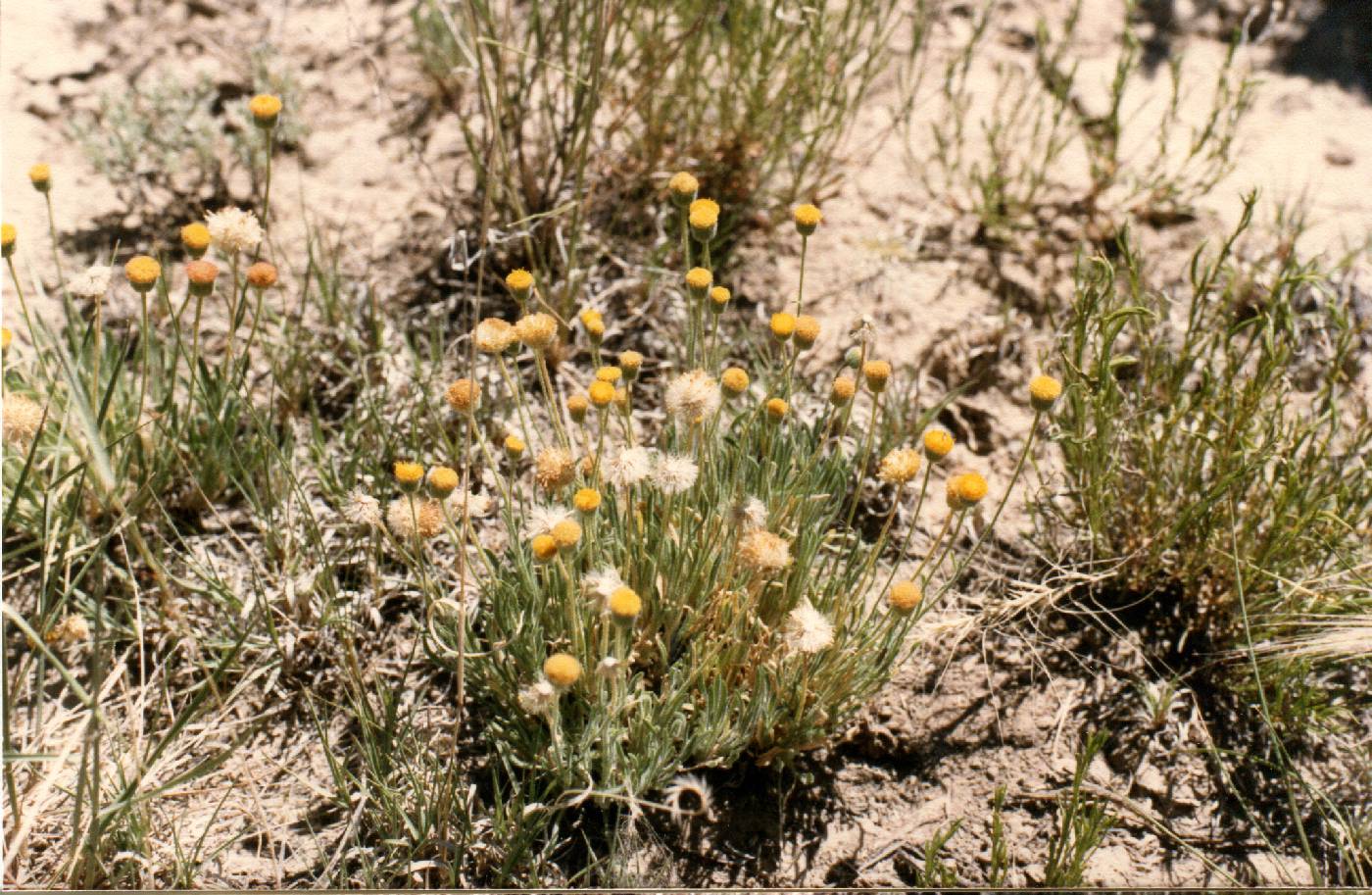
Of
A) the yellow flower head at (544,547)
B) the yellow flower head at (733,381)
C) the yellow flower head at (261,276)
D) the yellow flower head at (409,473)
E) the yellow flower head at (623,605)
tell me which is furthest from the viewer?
the yellow flower head at (261,276)

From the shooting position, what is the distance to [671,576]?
2018mm

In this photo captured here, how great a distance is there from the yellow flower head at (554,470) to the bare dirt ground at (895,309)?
68 centimetres

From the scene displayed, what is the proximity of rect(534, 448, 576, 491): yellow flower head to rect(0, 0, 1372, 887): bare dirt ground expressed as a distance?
0.68 meters

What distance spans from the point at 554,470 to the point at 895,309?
1369 mm

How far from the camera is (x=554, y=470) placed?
6.24ft

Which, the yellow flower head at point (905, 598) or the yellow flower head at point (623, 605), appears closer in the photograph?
the yellow flower head at point (623, 605)

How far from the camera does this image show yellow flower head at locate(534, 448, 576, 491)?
1.90 metres

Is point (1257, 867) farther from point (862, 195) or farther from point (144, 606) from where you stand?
point (144, 606)

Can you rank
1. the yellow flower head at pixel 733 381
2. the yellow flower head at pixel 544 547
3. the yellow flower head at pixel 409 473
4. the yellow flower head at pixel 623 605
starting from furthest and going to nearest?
the yellow flower head at pixel 733 381
the yellow flower head at pixel 409 473
the yellow flower head at pixel 544 547
the yellow flower head at pixel 623 605

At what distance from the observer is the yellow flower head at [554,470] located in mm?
1900

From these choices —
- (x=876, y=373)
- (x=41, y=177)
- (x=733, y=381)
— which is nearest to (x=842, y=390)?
(x=876, y=373)

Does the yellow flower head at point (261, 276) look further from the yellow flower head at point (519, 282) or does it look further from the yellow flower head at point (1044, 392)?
the yellow flower head at point (1044, 392)

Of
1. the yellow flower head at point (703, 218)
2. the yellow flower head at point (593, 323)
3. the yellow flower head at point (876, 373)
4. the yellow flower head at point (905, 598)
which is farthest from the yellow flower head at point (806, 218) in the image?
the yellow flower head at point (905, 598)

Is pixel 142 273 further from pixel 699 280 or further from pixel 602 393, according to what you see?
pixel 699 280
